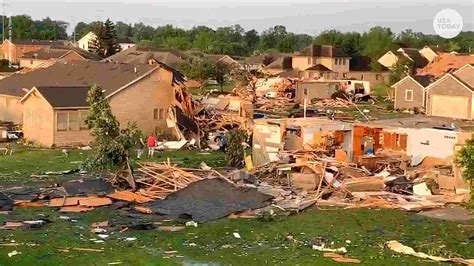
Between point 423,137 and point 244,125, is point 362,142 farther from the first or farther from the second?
point 244,125

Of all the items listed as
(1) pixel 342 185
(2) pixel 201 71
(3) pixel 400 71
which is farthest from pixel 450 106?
(1) pixel 342 185

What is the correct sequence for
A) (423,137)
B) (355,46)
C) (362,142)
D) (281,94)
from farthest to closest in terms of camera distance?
(355,46) < (281,94) < (362,142) < (423,137)

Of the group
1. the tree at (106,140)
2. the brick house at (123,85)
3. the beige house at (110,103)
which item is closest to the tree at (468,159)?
the tree at (106,140)

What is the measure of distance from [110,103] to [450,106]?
943 inches

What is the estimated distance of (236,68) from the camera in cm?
6469

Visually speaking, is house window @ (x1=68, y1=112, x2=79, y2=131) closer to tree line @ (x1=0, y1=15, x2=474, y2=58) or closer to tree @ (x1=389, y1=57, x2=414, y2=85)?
tree @ (x1=389, y1=57, x2=414, y2=85)

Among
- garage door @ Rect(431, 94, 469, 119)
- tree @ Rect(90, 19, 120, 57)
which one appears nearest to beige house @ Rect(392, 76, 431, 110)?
garage door @ Rect(431, 94, 469, 119)

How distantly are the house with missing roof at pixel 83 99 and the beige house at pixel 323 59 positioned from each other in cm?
5210

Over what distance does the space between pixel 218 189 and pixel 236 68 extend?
143 ft

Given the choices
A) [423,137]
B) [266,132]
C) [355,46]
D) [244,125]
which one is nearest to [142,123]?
[244,125]

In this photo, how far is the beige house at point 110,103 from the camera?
33.4 m

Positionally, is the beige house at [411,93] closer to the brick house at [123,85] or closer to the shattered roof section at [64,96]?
the brick house at [123,85]

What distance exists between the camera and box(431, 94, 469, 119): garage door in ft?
161

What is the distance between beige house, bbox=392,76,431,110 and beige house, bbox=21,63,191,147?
21287 millimetres
